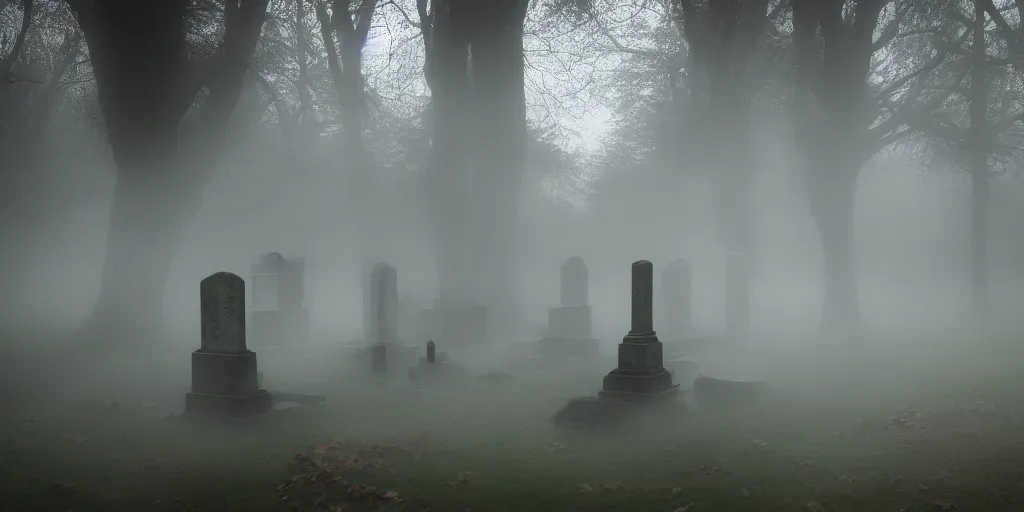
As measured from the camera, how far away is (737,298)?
59.3 feet

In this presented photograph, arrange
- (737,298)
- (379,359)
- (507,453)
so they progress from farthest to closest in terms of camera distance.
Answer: (737,298) → (379,359) → (507,453)

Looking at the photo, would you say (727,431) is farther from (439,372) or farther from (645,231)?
(645,231)

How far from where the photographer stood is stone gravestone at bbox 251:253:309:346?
1738 centimetres

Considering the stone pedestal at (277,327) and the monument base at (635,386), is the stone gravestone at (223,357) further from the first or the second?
the stone pedestal at (277,327)

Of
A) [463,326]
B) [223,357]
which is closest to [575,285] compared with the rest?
[463,326]

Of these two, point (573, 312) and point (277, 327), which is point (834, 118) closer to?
point (573, 312)

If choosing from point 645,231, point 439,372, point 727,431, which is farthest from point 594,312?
point 727,431

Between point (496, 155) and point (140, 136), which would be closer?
point (140, 136)

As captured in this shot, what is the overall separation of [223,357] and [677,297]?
37.4ft

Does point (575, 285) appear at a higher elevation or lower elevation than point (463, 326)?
higher

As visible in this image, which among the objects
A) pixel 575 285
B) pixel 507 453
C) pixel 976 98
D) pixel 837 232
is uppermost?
pixel 976 98

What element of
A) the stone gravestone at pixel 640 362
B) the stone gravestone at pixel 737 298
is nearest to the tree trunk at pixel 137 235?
the stone gravestone at pixel 640 362

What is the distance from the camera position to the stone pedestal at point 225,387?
9648 mm

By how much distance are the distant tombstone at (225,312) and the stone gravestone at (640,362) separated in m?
4.26
